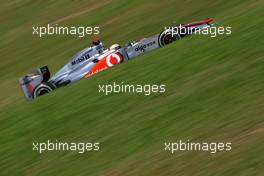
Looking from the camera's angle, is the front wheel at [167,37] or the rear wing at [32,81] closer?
the front wheel at [167,37]

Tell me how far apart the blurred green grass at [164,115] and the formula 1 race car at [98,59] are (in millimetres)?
672

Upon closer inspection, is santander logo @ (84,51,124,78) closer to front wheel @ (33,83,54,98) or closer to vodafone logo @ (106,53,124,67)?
vodafone logo @ (106,53,124,67)

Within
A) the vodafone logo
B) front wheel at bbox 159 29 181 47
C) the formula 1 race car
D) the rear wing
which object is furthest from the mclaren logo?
the rear wing

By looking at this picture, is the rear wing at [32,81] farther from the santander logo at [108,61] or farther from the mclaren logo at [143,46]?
the mclaren logo at [143,46]

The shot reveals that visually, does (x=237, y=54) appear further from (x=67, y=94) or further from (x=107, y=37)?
(x=107, y=37)

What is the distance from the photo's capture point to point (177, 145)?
10414mm

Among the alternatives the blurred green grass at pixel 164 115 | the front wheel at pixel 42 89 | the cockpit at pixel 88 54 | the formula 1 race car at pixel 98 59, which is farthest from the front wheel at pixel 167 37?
the front wheel at pixel 42 89

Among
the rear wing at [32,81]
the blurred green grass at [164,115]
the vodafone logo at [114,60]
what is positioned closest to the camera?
the blurred green grass at [164,115]

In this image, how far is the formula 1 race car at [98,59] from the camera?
55.4 feet

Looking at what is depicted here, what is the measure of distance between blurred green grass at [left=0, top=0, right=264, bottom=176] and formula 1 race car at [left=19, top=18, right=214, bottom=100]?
672 mm

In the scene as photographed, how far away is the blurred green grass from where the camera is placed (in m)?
10.0

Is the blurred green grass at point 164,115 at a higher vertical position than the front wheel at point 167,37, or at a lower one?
lower

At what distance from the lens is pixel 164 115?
11.9 metres

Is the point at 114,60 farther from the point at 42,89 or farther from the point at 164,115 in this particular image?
the point at 164,115
